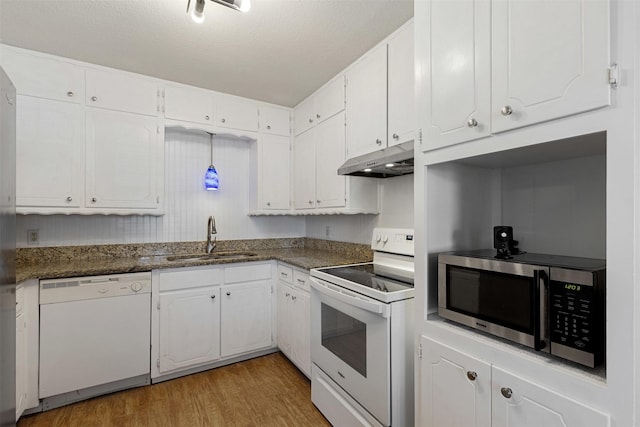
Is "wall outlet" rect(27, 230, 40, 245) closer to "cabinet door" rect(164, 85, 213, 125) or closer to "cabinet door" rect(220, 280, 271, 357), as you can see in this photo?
"cabinet door" rect(164, 85, 213, 125)

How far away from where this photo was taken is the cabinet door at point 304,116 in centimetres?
296

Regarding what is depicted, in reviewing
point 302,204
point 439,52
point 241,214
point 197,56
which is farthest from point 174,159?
point 439,52

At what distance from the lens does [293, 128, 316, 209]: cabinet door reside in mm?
2916

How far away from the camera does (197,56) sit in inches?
89.4

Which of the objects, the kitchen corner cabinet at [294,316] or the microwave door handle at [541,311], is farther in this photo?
the kitchen corner cabinet at [294,316]

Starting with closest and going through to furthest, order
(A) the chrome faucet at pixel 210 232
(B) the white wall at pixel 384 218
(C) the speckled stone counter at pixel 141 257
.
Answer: (C) the speckled stone counter at pixel 141 257, (B) the white wall at pixel 384 218, (A) the chrome faucet at pixel 210 232

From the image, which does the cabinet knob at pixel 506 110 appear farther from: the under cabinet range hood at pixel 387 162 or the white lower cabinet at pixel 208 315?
the white lower cabinet at pixel 208 315

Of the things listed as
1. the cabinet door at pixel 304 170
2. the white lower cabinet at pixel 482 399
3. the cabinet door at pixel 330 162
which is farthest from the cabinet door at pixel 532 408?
the cabinet door at pixel 304 170

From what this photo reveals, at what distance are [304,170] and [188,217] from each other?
128 cm

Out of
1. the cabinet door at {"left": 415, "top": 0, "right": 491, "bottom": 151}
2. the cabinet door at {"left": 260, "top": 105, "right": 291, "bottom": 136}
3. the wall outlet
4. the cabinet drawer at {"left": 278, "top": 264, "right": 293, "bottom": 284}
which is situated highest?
the cabinet door at {"left": 260, "top": 105, "right": 291, "bottom": 136}

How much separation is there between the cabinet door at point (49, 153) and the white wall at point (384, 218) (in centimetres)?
221

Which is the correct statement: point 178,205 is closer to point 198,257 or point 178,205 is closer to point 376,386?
point 198,257

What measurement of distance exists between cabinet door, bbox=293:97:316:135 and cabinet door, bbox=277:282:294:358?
1.58m

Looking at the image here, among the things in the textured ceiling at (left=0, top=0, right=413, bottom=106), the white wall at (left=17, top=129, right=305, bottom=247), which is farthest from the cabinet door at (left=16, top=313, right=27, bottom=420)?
the textured ceiling at (left=0, top=0, right=413, bottom=106)
